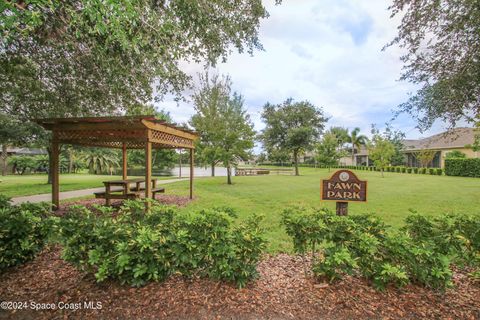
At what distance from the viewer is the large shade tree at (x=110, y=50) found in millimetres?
2978

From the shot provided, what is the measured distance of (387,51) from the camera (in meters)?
5.47

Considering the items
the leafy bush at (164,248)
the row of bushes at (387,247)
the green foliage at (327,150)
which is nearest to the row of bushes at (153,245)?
the leafy bush at (164,248)

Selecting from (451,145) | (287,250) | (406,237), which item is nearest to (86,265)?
(287,250)

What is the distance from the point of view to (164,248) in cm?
257

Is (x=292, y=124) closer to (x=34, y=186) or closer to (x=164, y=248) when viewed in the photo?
(x=34, y=186)

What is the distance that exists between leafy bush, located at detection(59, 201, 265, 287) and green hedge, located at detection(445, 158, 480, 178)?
90.3ft

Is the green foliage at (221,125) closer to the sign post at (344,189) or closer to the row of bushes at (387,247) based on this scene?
the sign post at (344,189)

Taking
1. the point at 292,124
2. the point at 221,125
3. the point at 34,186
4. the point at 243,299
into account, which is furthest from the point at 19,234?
the point at 292,124

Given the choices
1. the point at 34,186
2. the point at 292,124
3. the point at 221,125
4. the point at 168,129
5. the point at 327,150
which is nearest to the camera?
the point at 168,129

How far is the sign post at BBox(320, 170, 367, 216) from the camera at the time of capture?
3.18m

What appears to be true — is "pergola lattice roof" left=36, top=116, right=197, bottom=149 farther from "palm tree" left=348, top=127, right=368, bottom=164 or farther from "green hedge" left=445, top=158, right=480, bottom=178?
"palm tree" left=348, top=127, right=368, bottom=164

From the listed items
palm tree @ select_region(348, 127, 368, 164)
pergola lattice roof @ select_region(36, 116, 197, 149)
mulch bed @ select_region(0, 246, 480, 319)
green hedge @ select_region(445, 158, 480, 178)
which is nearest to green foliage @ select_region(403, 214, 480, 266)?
mulch bed @ select_region(0, 246, 480, 319)

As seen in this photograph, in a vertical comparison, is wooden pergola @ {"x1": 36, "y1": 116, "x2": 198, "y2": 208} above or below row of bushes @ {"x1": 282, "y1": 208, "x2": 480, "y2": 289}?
above

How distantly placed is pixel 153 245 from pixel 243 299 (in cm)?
110
